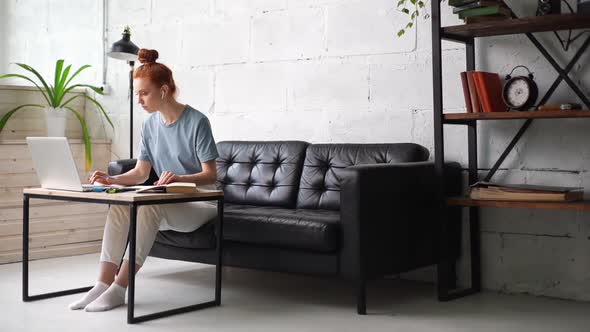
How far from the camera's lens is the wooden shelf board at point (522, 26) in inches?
125

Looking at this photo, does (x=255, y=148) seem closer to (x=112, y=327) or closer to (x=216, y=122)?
(x=216, y=122)

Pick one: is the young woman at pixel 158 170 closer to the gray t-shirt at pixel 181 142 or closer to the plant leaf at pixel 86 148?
the gray t-shirt at pixel 181 142

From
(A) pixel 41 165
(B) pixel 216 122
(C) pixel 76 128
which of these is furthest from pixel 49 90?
(A) pixel 41 165

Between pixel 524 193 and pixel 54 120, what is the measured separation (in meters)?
3.29

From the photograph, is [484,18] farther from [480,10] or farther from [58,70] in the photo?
[58,70]

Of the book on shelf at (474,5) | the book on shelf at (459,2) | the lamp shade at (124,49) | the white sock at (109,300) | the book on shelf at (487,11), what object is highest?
the lamp shade at (124,49)

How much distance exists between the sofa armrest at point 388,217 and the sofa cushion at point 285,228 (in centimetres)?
8

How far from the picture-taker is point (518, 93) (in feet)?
11.4

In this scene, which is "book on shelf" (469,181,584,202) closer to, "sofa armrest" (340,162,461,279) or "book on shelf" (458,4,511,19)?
"sofa armrest" (340,162,461,279)

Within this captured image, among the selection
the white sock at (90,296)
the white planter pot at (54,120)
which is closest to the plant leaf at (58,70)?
the white planter pot at (54,120)

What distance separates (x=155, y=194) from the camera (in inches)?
118

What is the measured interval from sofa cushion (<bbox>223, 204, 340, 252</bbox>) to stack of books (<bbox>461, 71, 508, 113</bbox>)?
831 millimetres


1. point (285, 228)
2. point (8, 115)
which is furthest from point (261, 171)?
point (8, 115)

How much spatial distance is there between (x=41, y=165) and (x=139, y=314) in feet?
2.50
